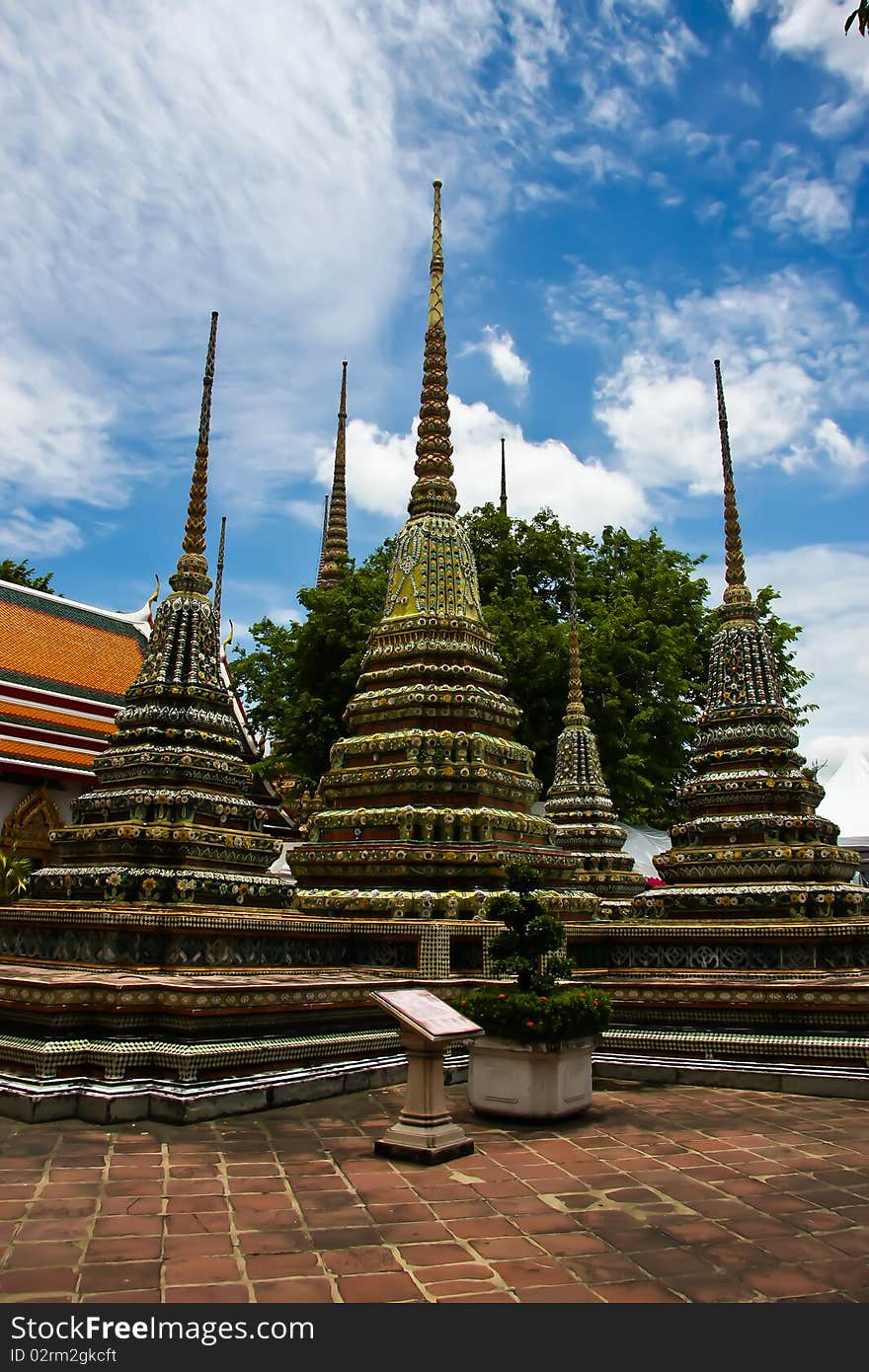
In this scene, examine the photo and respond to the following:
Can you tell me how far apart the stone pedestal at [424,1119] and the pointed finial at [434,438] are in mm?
10833

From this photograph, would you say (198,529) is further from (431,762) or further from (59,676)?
(59,676)

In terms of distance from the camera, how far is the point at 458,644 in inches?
584

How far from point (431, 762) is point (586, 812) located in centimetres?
747

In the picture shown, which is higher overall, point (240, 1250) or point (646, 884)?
point (646, 884)

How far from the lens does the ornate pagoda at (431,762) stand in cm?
1245

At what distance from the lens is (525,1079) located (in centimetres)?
793

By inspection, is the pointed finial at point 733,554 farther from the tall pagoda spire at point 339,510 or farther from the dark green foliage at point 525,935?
the tall pagoda spire at point 339,510

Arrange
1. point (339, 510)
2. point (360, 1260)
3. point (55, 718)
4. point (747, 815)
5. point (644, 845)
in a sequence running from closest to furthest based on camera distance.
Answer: point (360, 1260)
point (747, 815)
point (644, 845)
point (55, 718)
point (339, 510)

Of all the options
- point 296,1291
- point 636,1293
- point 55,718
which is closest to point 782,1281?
point 636,1293

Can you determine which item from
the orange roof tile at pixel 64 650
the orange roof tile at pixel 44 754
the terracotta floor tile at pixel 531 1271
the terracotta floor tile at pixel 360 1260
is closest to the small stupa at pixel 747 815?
the terracotta floor tile at pixel 531 1271

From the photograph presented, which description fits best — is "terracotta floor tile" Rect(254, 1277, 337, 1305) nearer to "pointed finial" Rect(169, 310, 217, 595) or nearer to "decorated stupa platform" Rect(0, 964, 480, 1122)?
"decorated stupa platform" Rect(0, 964, 480, 1122)
